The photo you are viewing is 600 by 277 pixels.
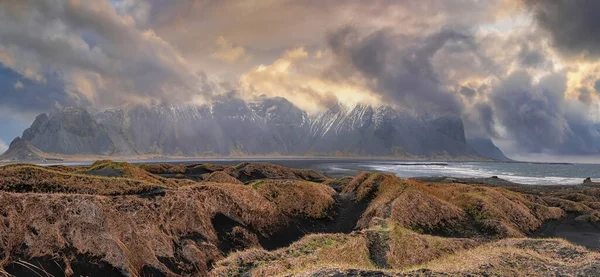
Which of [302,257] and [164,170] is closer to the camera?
[302,257]

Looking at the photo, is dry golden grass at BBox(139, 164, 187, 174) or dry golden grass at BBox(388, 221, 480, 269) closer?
dry golden grass at BBox(388, 221, 480, 269)

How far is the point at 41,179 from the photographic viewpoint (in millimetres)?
20719

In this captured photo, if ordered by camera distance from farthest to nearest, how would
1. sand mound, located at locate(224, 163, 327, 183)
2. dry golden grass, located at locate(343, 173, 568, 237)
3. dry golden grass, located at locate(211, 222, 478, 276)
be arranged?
sand mound, located at locate(224, 163, 327, 183) < dry golden grass, located at locate(343, 173, 568, 237) < dry golden grass, located at locate(211, 222, 478, 276)

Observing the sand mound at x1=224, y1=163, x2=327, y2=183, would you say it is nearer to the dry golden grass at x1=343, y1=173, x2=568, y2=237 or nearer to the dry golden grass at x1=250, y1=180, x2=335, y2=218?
the dry golden grass at x1=250, y1=180, x2=335, y2=218

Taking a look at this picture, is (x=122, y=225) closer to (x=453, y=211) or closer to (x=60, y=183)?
(x=60, y=183)

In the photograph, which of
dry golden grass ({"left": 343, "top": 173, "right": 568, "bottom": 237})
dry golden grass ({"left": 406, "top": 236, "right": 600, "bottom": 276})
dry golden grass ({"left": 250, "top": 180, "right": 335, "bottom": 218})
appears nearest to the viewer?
dry golden grass ({"left": 406, "top": 236, "right": 600, "bottom": 276})

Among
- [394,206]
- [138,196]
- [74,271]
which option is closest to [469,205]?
[394,206]

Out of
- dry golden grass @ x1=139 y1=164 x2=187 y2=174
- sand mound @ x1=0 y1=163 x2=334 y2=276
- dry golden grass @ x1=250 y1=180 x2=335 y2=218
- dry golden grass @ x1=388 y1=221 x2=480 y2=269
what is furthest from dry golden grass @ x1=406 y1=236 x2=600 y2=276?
dry golden grass @ x1=139 y1=164 x2=187 y2=174

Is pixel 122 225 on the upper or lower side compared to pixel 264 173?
upper

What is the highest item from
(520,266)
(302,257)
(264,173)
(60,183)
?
(60,183)

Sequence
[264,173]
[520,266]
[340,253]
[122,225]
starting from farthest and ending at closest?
[264,173] < [122,225] < [340,253] < [520,266]

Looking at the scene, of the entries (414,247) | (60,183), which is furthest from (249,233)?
(60,183)

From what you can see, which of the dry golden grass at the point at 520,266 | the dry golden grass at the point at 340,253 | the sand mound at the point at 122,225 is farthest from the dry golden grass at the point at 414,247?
the sand mound at the point at 122,225

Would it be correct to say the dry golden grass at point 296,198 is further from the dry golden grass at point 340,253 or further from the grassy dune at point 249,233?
the dry golden grass at point 340,253
